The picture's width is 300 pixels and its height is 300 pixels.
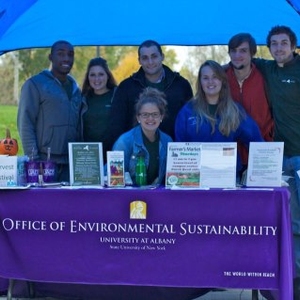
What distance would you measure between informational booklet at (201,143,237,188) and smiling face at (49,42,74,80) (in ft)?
5.73

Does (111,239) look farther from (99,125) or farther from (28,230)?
(99,125)

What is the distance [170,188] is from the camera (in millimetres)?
4164

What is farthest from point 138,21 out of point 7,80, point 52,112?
point 7,80

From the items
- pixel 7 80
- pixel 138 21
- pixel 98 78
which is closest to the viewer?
pixel 98 78

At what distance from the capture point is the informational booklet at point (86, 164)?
14.2ft

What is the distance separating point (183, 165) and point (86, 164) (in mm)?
650

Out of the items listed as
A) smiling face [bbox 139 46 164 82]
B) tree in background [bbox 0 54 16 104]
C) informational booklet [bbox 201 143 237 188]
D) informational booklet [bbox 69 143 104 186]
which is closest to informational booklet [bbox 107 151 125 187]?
informational booklet [bbox 69 143 104 186]

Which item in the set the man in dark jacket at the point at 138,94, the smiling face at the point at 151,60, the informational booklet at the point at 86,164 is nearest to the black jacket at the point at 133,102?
the man in dark jacket at the point at 138,94

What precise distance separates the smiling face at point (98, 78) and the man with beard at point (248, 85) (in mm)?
1027

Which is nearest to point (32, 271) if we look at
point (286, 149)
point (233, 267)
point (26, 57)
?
point (233, 267)

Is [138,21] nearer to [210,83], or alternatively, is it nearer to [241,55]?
[241,55]

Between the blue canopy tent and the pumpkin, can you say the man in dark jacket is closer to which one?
the pumpkin

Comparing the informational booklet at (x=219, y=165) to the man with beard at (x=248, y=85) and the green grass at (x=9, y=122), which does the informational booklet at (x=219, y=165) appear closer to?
the man with beard at (x=248, y=85)

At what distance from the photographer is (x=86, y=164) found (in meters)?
4.35
